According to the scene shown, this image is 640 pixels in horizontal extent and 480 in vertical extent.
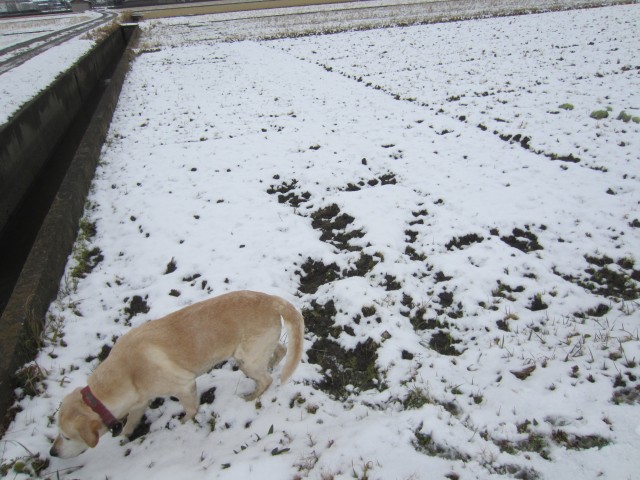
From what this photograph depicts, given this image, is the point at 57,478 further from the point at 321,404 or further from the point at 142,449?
the point at 321,404

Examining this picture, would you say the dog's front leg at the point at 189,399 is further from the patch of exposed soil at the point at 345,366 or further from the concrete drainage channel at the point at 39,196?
the concrete drainage channel at the point at 39,196

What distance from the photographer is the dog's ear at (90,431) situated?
2662 millimetres

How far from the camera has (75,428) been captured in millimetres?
2639

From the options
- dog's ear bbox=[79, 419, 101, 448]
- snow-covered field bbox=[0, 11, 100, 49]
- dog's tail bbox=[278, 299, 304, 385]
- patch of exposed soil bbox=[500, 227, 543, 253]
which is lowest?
patch of exposed soil bbox=[500, 227, 543, 253]

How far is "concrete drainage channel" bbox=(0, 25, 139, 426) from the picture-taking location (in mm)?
3688

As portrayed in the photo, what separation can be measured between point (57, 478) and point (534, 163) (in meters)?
8.04

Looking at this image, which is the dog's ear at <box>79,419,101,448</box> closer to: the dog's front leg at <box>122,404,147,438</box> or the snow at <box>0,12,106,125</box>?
the dog's front leg at <box>122,404,147,438</box>

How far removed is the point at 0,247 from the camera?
621 cm

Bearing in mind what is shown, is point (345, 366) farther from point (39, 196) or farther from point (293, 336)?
point (39, 196)

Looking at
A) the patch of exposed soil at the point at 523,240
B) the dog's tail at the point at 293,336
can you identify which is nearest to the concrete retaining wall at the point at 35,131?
the dog's tail at the point at 293,336

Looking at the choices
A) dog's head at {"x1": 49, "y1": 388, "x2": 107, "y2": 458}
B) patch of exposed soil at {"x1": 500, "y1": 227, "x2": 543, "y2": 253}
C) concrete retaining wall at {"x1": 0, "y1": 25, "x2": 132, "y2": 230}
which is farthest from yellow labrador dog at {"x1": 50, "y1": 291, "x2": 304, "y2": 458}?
concrete retaining wall at {"x1": 0, "y1": 25, "x2": 132, "y2": 230}

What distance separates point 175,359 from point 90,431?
74cm

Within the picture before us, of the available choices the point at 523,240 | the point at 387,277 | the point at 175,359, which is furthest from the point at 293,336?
the point at 523,240

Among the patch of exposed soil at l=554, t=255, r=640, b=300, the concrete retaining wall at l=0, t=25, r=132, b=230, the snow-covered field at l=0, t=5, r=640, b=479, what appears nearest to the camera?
the snow-covered field at l=0, t=5, r=640, b=479
